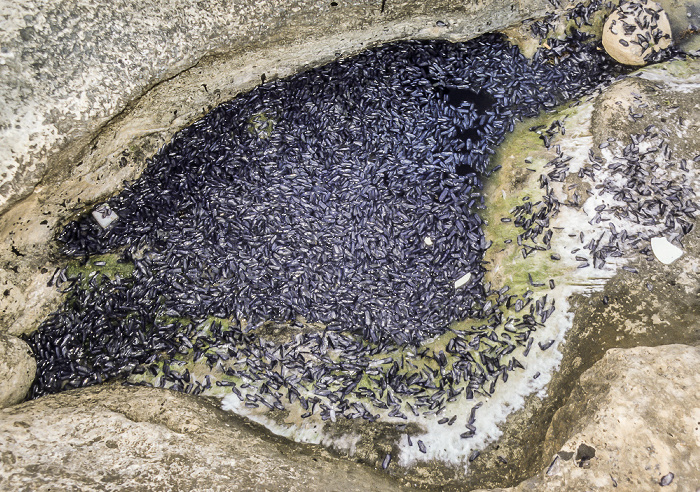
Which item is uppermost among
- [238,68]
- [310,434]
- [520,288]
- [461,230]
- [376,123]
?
[238,68]

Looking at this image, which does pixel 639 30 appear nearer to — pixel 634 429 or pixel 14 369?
pixel 634 429

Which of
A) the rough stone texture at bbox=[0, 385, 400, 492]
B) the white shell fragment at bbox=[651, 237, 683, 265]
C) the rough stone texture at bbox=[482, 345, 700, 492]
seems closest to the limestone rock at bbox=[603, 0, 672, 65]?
the white shell fragment at bbox=[651, 237, 683, 265]

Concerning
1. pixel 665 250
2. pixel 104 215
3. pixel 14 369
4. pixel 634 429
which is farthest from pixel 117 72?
pixel 665 250

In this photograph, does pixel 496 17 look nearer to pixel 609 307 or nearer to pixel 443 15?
pixel 443 15

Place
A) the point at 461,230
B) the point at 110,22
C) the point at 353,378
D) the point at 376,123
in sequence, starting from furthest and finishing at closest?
the point at 376,123, the point at 461,230, the point at 353,378, the point at 110,22

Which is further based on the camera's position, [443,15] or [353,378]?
[443,15]

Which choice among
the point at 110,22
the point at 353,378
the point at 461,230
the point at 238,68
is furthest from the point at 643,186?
the point at 110,22
